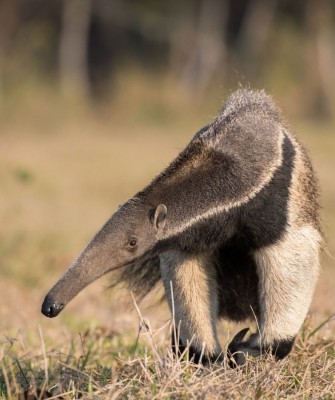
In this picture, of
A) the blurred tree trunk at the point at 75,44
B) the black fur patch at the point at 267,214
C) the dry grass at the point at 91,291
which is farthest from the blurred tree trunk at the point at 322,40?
the black fur patch at the point at 267,214

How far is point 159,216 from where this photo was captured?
181 inches

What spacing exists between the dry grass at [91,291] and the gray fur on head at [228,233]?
23cm

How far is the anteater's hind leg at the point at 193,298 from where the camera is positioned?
203 inches

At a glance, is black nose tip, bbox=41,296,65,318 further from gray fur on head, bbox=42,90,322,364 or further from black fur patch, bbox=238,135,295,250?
black fur patch, bbox=238,135,295,250

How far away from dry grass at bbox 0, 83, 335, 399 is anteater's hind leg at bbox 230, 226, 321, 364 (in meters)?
0.16

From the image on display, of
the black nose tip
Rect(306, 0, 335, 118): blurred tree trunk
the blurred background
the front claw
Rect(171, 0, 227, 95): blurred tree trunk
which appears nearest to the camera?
the black nose tip

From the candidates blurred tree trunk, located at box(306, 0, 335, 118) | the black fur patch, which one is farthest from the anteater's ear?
blurred tree trunk, located at box(306, 0, 335, 118)

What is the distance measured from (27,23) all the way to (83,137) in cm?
946

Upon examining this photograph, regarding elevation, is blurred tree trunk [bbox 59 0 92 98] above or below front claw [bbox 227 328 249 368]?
above

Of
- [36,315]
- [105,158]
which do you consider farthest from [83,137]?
[36,315]

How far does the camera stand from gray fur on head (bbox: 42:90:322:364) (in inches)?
181

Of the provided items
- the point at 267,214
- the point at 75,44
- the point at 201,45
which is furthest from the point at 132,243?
the point at 201,45

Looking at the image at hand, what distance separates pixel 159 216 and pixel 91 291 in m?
5.30

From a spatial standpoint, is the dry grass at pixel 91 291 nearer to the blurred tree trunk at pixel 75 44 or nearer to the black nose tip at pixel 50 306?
the black nose tip at pixel 50 306
